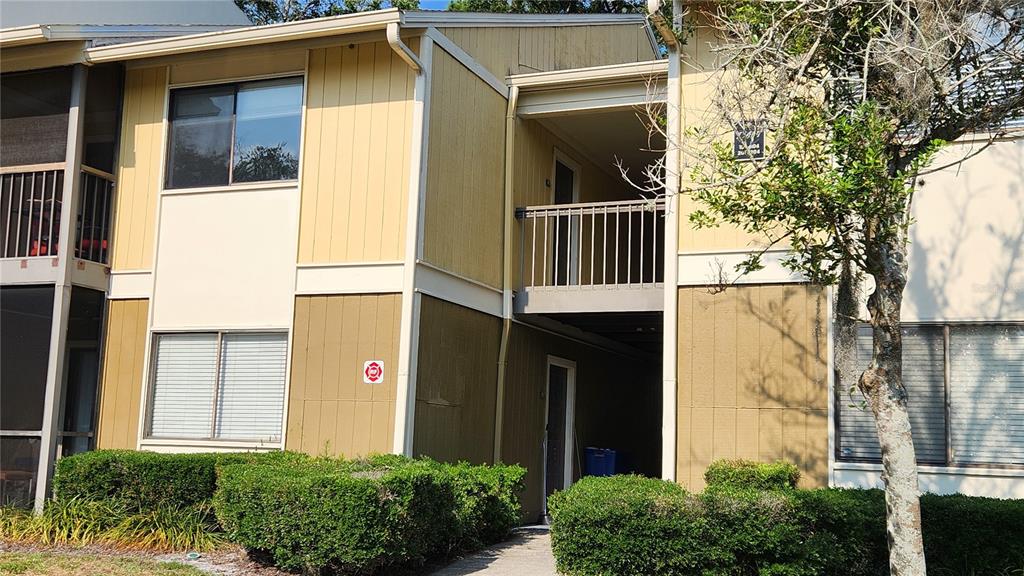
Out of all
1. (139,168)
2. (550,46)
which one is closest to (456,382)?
(139,168)

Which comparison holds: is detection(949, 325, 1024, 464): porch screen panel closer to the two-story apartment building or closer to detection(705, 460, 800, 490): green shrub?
the two-story apartment building

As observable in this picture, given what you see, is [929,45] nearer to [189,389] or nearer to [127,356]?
[189,389]

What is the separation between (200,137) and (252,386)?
3.19 meters

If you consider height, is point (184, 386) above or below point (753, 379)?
below

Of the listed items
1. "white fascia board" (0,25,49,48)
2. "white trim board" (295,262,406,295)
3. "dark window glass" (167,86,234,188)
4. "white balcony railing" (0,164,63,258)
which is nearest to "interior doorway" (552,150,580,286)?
"white trim board" (295,262,406,295)

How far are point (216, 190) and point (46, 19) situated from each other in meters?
6.90

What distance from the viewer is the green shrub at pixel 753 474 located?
30.1 ft

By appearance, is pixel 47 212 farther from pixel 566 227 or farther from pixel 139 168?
pixel 566 227

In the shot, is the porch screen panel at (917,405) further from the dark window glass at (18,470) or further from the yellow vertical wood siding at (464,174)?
the dark window glass at (18,470)

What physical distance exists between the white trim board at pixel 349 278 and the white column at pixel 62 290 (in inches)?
110

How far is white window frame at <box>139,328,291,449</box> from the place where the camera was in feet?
36.0

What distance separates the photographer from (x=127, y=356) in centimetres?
1180

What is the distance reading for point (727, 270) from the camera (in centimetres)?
1018

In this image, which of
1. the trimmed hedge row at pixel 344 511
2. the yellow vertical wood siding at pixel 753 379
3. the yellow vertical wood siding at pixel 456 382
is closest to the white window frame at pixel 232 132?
the yellow vertical wood siding at pixel 456 382
